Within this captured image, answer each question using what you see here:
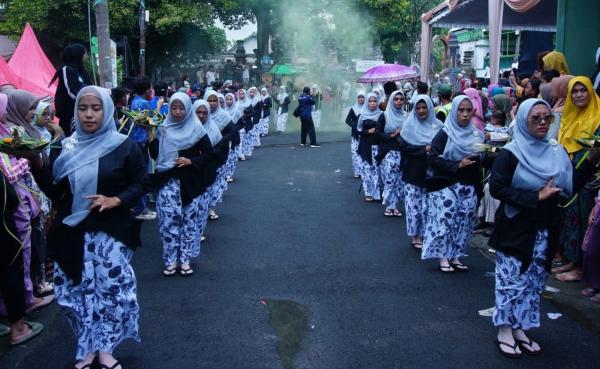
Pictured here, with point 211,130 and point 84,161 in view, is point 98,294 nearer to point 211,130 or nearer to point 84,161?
point 84,161

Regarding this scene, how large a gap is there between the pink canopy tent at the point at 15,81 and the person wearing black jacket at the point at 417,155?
5.76m

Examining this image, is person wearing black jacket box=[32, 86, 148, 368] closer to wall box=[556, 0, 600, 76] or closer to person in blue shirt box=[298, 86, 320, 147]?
wall box=[556, 0, 600, 76]

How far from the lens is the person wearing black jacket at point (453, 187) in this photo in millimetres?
5668

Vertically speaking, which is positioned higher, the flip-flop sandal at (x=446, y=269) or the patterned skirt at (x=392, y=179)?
the patterned skirt at (x=392, y=179)

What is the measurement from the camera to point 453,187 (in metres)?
5.86

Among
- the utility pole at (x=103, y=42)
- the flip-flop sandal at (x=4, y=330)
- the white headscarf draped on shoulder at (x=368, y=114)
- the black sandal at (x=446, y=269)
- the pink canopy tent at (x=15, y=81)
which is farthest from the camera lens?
the utility pole at (x=103, y=42)

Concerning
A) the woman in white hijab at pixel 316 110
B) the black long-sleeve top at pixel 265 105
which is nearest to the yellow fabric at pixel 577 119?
the black long-sleeve top at pixel 265 105

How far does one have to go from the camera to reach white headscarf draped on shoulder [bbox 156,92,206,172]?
5.84m

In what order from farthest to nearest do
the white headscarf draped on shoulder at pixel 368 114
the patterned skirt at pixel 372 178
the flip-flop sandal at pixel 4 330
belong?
the white headscarf draped on shoulder at pixel 368 114 → the patterned skirt at pixel 372 178 → the flip-flop sandal at pixel 4 330

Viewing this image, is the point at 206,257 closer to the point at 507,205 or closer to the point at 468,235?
the point at 468,235

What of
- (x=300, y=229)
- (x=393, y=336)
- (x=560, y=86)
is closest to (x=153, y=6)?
(x=300, y=229)

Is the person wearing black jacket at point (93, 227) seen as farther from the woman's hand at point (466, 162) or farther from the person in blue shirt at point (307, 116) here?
the person in blue shirt at point (307, 116)

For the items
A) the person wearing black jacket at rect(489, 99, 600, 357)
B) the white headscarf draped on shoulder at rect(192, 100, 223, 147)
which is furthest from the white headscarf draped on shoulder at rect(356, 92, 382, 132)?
the person wearing black jacket at rect(489, 99, 600, 357)

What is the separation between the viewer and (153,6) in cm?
2630
